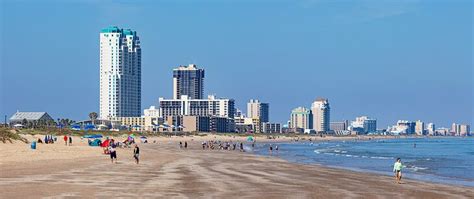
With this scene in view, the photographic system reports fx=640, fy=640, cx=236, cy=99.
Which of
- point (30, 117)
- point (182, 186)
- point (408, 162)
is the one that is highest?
point (30, 117)

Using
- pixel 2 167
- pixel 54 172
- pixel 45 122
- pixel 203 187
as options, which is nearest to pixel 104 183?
pixel 203 187

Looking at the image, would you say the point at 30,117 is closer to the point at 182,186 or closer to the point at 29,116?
the point at 29,116

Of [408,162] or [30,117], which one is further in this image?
[30,117]

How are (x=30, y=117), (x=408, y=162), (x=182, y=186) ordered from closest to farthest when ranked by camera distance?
(x=182, y=186), (x=408, y=162), (x=30, y=117)

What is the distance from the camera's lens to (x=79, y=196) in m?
22.6

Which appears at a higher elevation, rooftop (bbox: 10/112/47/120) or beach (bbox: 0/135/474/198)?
rooftop (bbox: 10/112/47/120)

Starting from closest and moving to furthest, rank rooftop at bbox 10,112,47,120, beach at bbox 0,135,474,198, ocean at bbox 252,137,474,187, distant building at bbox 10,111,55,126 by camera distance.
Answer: beach at bbox 0,135,474,198 → ocean at bbox 252,137,474,187 → distant building at bbox 10,111,55,126 → rooftop at bbox 10,112,47,120

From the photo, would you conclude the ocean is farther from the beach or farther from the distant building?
the distant building

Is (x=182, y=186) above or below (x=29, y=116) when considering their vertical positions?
below

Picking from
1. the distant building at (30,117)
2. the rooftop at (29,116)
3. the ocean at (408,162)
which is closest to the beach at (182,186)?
the ocean at (408,162)

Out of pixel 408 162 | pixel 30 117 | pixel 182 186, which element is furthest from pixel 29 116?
pixel 182 186

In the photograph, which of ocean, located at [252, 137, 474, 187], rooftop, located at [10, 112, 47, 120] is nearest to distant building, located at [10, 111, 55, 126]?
rooftop, located at [10, 112, 47, 120]

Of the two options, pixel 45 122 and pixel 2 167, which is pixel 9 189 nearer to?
pixel 2 167

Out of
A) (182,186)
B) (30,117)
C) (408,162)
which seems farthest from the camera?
(30,117)
